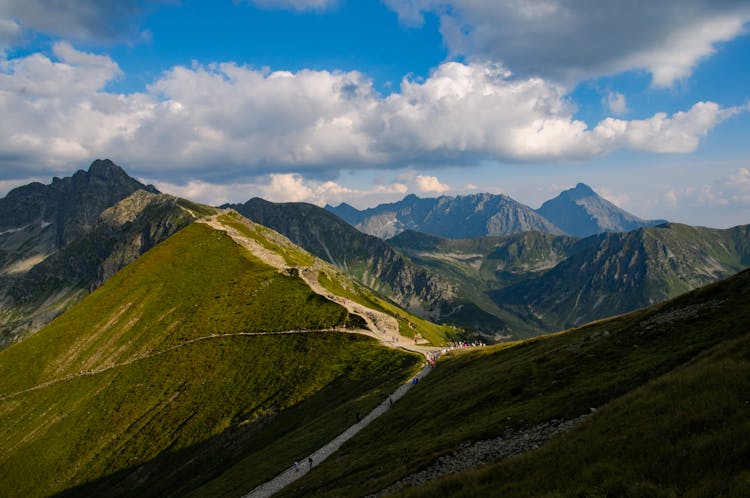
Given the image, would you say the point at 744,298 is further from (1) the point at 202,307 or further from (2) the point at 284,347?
(1) the point at 202,307

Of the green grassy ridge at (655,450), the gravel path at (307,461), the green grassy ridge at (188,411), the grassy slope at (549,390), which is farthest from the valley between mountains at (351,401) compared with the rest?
the gravel path at (307,461)

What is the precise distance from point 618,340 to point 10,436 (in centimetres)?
18802

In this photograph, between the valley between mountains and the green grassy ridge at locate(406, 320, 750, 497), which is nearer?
the green grassy ridge at locate(406, 320, 750, 497)

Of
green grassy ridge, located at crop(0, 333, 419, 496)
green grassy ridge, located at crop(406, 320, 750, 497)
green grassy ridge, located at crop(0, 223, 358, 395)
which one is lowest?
green grassy ridge, located at crop(0, 333, 419, 496)

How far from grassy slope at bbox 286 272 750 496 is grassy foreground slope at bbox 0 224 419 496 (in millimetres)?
26703

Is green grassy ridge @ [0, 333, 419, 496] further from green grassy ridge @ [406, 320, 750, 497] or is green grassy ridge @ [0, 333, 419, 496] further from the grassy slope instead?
green grassy ridge @ [406, 320, 750, 497]

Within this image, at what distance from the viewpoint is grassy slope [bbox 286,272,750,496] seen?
35.1m

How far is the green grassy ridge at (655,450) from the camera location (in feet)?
53.2

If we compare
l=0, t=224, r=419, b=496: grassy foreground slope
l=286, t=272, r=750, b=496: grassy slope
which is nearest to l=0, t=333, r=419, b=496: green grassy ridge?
l=0, t=224, r=419, b=496: grassy foreground slope

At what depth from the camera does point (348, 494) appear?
116 feet

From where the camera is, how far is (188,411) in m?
125

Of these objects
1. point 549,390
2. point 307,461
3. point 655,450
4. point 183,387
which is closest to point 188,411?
point 183,387

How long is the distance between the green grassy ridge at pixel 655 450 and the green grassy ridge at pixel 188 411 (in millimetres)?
56170

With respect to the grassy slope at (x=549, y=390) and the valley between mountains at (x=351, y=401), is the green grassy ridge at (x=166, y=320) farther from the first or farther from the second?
the grassy slope at (x=549, y=390)
